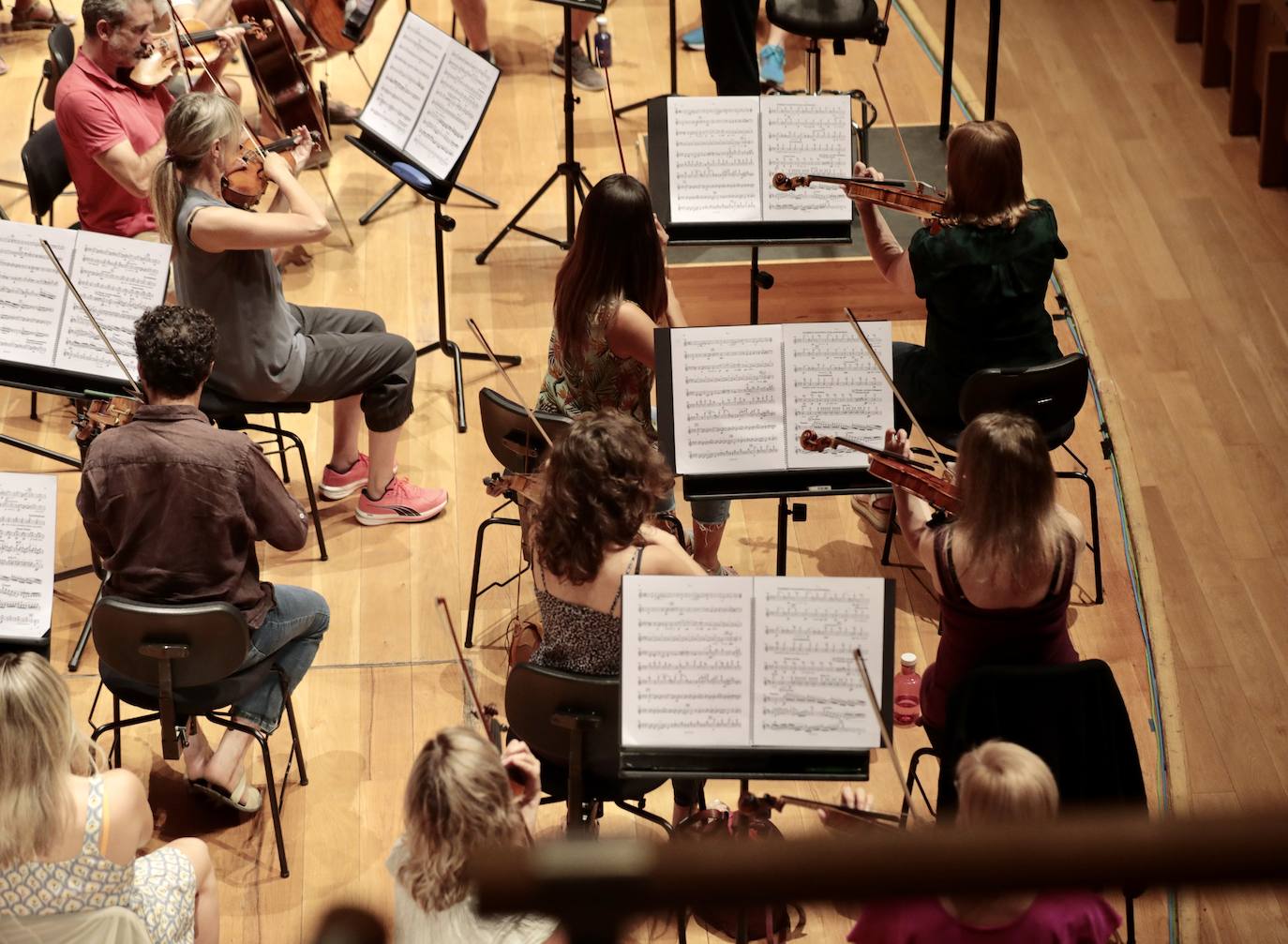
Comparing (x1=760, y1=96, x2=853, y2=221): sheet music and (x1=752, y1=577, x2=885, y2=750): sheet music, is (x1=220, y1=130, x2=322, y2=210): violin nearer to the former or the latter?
(x1=760, y1=96, x2=853, y2=221): sheet music

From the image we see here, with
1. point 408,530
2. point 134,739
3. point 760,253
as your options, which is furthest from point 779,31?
point 134,739

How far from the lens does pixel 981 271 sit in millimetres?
3773

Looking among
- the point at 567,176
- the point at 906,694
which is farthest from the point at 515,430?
the point at 567,176

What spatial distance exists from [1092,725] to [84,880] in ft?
5.92

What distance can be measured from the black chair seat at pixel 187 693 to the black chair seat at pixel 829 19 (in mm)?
3122

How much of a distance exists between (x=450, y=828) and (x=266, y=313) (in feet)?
6.76

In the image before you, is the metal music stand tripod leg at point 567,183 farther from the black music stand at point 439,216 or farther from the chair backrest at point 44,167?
the chair backrest at point 44,167

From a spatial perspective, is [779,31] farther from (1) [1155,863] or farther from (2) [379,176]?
(1) [1155,863]

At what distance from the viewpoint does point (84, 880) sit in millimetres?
2543

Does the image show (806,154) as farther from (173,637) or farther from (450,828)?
(450,828)

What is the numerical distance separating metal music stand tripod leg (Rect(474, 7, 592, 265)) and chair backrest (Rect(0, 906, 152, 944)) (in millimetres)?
3037

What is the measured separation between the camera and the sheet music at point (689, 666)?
2.61m

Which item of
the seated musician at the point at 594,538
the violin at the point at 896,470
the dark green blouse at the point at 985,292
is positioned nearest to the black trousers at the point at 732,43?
the dark green blouse at the point at 985,292

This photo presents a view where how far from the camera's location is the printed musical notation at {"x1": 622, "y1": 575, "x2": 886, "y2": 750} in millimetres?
2613
